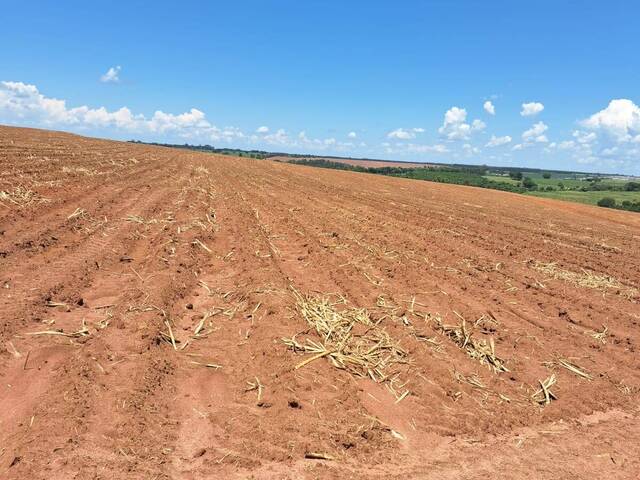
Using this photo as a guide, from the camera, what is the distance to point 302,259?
28.3 feet

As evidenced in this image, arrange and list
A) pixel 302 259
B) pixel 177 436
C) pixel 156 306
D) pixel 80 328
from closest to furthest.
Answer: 1. pixel 177 436
2. pixel 80 328
3. pixel 156 306
4. pixel 302 259

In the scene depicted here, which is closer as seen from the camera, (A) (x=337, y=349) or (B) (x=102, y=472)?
(B) (x=102, y=472)

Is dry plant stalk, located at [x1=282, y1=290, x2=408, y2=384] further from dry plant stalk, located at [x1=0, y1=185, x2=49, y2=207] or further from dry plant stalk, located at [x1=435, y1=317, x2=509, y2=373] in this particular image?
dry plant stalk, located at [x1=0, y1=185, x2=49, y2=207]

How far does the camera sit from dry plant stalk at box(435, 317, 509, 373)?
5468 millimetres

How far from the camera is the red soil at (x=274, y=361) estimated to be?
351cm

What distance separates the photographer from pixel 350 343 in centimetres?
541

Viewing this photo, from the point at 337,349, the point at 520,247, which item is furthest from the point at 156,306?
the point at 520,247

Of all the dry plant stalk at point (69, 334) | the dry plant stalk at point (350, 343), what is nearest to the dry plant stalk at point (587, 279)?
the dry plant stalk at point (350, 343)

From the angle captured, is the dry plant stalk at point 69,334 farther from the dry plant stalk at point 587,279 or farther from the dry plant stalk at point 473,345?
the dry plant stalk at point 587,279

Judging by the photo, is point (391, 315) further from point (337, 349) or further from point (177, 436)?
point (177, 436)

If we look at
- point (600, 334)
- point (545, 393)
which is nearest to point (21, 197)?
point (545, 393)

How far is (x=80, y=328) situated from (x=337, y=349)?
295 centimetres

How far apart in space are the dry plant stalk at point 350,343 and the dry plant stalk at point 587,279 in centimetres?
543

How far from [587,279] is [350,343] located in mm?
6739
